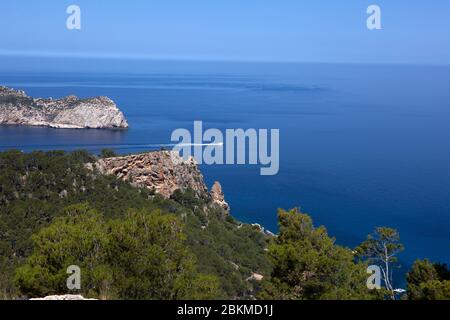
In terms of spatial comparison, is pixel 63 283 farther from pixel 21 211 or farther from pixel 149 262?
pixel 21 211

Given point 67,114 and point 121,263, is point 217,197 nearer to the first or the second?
point 121,263

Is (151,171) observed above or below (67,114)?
below

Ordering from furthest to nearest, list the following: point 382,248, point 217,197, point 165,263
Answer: point 217,197 < point 382,248 < point 165,263

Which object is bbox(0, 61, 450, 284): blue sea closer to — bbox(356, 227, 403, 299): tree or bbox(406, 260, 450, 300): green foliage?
bbox(356, 227, 403, 299): tree

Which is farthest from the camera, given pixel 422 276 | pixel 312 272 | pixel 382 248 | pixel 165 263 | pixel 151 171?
pixel 151 171

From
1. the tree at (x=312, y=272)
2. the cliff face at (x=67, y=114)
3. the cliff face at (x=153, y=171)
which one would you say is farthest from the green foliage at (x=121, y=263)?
the cliff face at (x=67, y=114)

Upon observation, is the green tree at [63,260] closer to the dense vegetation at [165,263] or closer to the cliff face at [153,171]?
the dense vegetation at [165,263]

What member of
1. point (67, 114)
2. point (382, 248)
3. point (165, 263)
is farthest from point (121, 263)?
point (67, 114)

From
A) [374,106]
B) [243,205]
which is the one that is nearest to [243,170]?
[243,205]
